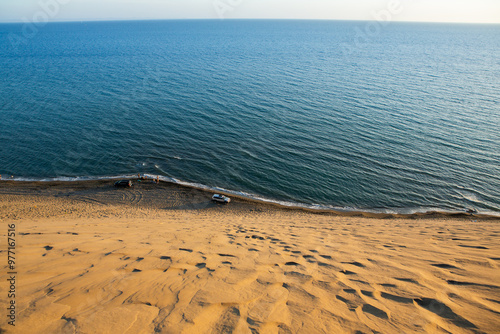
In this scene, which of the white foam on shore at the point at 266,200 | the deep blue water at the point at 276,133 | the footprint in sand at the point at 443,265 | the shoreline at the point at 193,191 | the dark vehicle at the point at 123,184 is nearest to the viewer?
the footprint in sand at the point at 443,265

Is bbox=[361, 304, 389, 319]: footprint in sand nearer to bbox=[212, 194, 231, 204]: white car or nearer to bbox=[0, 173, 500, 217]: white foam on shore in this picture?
bbox=[212, 194, 231, 204]: white car

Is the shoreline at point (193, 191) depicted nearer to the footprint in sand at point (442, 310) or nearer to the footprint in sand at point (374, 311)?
the footprint in sand at point (442, 310)

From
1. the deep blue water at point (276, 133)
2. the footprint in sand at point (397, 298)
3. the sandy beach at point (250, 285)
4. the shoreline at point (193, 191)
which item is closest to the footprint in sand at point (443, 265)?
the sandy beach at point (250, 285)

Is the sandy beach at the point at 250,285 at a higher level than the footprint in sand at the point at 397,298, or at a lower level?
lower

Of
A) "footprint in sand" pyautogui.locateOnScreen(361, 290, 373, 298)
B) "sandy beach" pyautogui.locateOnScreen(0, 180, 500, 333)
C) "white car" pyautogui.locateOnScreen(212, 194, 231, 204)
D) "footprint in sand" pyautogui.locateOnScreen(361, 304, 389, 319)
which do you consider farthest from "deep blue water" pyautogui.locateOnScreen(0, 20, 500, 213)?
"footprint in sand" pyautogui.locateOnScreen(361, 304, 389, 319)

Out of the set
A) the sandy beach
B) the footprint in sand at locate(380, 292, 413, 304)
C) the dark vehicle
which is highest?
the footprint in sand at locate(380, 292, 413, 304)

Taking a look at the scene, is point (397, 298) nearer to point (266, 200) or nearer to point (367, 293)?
point (367, 293)

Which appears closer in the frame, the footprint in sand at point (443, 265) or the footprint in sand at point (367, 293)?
the footprint in sand at point (367, 293)

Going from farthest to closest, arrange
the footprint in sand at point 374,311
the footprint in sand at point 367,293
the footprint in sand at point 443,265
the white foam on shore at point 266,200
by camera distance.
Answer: the white foam on shore at point 266,200 < the footprint in sand at point 443,265 < the footprint in sand at point 367,293 < the footprint in sand at point 374,311

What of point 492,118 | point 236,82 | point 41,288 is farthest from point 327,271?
point 236,82
